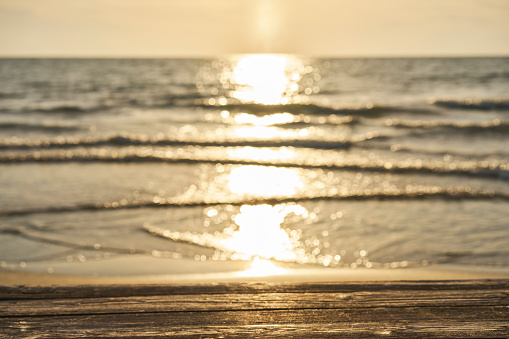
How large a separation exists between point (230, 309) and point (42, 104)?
2584cm

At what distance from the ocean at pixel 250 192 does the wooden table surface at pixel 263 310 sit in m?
2.18

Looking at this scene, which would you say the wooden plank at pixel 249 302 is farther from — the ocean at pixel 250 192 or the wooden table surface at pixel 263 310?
the ocean at pixel 250 192

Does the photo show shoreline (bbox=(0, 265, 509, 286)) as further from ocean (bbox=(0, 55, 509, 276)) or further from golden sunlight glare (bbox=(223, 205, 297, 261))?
golden sunlight glare (bbox=(223, 205, 297, 261))

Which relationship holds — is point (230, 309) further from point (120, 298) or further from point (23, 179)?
point (23, 179)

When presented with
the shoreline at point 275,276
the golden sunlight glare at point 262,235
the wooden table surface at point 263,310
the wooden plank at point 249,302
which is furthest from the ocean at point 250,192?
the wooden plank at point 249,302

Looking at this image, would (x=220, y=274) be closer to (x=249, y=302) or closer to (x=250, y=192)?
(x=249, y=302)

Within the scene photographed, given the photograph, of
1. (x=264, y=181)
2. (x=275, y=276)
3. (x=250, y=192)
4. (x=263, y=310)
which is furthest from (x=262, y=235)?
(x=263, y=310)

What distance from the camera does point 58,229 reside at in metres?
6.54

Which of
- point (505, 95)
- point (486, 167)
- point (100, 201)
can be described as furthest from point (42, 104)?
point (505, 95)

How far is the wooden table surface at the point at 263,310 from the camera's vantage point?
2.36 m

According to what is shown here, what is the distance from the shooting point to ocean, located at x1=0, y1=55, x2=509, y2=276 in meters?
5.66

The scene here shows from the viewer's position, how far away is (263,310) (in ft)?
8.55

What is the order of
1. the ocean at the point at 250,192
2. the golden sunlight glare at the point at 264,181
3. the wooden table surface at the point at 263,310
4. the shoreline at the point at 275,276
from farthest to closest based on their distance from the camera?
the golden sunlight glare at the point at 264,181
the ocean at the point at 250,192
the shoreline at the point at 275,276
the wooden table surface at the point at 263,310

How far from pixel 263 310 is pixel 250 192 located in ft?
20.4
